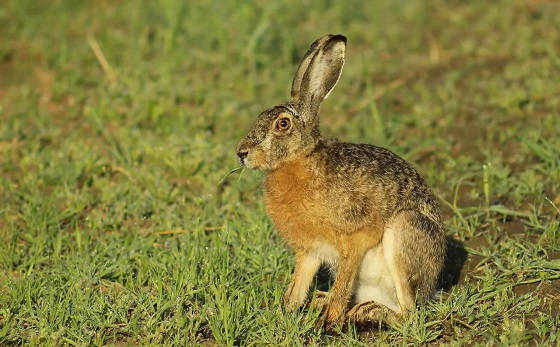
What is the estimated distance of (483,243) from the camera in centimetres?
591

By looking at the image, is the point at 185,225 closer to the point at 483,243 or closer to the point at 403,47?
the point at 483,243

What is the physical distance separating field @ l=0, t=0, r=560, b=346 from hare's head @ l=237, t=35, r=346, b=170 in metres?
0.77

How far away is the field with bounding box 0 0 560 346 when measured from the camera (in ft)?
16.2

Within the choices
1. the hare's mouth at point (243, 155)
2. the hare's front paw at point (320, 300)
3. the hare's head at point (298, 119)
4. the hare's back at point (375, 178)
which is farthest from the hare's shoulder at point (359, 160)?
the hare's front paw at point (320, 300)

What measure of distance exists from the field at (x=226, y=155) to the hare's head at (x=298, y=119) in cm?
77

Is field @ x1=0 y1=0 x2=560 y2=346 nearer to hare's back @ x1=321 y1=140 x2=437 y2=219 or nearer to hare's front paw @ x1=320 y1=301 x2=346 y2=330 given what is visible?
hare's front paw @ x1=320 y1=301 x2=346 y2=330

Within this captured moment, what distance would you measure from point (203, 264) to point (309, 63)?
1.45m

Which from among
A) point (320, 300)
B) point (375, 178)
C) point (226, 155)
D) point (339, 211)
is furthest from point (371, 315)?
point (226, 155)

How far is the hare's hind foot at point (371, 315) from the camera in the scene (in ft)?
16.7

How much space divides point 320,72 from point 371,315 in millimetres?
1562

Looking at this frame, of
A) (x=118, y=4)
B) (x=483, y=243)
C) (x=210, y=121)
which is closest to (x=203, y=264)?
(x=483, y=243)

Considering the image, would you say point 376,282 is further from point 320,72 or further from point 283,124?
point 320,72

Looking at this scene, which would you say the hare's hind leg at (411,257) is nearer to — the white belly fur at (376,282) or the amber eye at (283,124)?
the white belly fur at (376,282)

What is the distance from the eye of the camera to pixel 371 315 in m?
5.16
